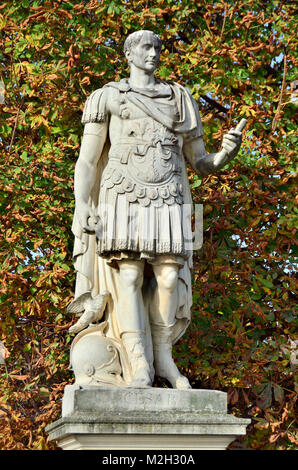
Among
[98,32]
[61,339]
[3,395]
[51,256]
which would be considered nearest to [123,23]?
[98,32]

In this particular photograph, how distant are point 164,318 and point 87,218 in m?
0.90

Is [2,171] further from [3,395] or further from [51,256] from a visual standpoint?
[3,395]

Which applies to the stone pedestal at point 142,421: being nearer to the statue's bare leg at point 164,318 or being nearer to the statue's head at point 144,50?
the statue's bare leg at point 164,318

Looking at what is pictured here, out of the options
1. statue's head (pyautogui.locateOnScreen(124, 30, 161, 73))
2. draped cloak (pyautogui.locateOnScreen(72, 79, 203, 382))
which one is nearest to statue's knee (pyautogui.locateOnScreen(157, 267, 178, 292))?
draped cloak (pyautogui.locateOnScreen(72, 79, 203, 382))

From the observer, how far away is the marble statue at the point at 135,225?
21.4 ft

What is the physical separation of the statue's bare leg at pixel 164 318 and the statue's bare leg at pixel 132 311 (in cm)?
14

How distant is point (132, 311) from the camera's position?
6.58m

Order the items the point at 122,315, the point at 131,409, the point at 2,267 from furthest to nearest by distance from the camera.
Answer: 1. the point at 2,267
2. the point at 122,315
3. the point at 131,409

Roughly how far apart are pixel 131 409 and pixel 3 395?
3.87 meters

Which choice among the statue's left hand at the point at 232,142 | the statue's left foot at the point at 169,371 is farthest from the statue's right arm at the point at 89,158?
the statue's left foot at the point at 169,371

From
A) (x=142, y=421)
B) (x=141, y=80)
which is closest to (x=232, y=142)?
(x=141, y=80)

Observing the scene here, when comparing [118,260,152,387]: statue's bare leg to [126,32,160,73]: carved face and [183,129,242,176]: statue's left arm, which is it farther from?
[126,32,160,73]: carved face

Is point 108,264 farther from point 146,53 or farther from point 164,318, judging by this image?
point 146,53

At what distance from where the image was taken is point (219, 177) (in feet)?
33.5
